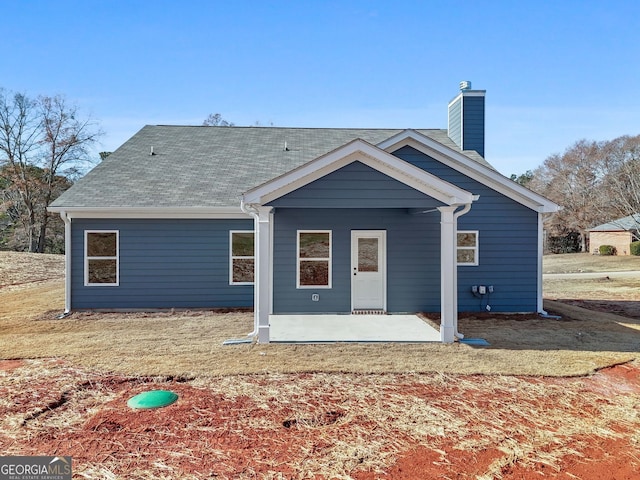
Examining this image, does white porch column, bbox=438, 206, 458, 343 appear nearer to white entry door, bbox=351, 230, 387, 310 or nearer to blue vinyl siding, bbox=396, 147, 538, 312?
white entry door, bbox=351, 230, 387, 310

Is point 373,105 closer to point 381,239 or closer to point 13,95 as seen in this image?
point 381,239

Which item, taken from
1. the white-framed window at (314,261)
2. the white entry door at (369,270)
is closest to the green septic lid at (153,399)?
the white-framed window at (314,261)

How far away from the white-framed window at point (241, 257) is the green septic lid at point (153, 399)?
6.00 meters

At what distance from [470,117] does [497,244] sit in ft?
14.7

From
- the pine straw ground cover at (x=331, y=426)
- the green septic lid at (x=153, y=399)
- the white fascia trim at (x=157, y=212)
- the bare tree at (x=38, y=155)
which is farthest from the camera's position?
the bare tree at (x=38, y=155)

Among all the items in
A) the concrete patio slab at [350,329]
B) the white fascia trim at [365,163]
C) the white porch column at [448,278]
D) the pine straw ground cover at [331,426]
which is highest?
the white fascia trim at [365,163]

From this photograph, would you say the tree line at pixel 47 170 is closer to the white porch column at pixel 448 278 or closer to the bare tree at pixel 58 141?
the bare tree at pixel 58 141

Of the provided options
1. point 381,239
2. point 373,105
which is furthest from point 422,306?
point 373,105

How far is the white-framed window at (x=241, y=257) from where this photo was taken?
1116cm

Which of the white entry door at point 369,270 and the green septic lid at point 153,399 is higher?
the white entry door at point 369,270

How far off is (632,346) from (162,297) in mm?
10363

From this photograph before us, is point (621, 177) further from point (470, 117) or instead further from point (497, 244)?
point (497, 244)

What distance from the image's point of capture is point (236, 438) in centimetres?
416

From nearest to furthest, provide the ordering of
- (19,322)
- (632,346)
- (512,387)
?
(512,387) < (632,346) < (19,322)
